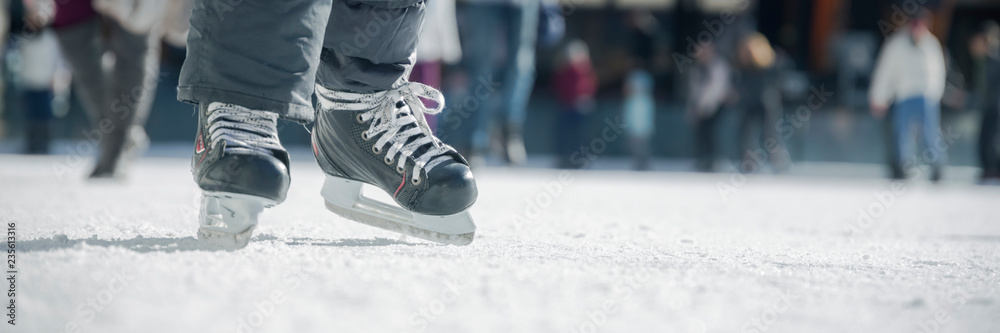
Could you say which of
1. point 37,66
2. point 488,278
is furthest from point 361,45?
point 37,66

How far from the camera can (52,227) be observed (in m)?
1.38

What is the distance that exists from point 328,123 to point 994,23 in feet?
31.6

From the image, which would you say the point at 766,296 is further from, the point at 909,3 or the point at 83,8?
the point at 909,3

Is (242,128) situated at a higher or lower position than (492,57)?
higher

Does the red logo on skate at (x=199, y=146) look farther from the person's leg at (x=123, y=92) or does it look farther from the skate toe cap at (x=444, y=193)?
the person's leg at (x=123, y=92)

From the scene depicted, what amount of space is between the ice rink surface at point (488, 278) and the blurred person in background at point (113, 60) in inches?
47.6

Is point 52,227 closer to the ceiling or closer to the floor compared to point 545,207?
closer to the ceiling

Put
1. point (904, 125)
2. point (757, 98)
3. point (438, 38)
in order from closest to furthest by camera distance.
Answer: point (438, 38), point (904, 125), point (757, 98)

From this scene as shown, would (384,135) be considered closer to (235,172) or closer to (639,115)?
(235,172)

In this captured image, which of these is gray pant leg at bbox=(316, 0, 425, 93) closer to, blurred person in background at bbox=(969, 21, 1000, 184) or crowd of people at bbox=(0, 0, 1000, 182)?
crowd of people at bbox=(0, 0, 1000, 182)

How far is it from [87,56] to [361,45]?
7.53 ft

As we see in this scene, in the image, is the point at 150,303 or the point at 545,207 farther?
the point at 545,207

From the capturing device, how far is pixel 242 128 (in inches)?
45.3

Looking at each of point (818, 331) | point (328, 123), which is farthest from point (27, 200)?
point (818, 331)
